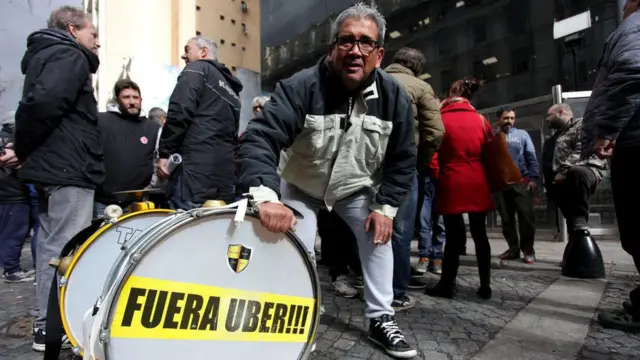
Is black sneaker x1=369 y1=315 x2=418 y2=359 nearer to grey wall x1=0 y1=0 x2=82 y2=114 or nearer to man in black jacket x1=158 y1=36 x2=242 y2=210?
man in black jacket x1=158 y1=36 x2=242 y2=210

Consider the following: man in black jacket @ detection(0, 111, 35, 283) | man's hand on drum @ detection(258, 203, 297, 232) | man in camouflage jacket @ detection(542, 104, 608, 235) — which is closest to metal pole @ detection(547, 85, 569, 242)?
man in camouflage jacket @ detection(542, 104, 608, 235)

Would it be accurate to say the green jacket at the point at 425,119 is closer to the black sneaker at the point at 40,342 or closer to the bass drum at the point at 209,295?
the bass drum at the point at 209,295

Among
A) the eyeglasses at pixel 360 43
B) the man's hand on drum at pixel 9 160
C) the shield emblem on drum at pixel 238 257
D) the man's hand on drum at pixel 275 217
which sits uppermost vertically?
the eyeglasses at pixel 360 43

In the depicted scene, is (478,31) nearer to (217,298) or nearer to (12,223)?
Answer: (12,223)

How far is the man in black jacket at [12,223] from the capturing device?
15.4 feet

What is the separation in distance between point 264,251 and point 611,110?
7.11ft

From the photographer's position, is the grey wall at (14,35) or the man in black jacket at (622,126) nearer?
the man in black jacket at (622,126)

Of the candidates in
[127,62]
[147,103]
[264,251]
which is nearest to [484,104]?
[264,251]

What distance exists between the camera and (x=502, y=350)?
7.61ft

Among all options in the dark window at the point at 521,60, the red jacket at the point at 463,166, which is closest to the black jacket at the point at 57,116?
the red jacket at the point at 463,166

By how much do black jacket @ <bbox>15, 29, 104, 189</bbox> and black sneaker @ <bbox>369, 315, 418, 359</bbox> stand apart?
6.20ft

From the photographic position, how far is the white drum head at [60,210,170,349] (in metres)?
1.91

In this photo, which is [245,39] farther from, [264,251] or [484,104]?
[264,251]

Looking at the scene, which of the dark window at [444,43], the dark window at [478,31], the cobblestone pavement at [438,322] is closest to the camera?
the cobblestone pavement at [438,322]
